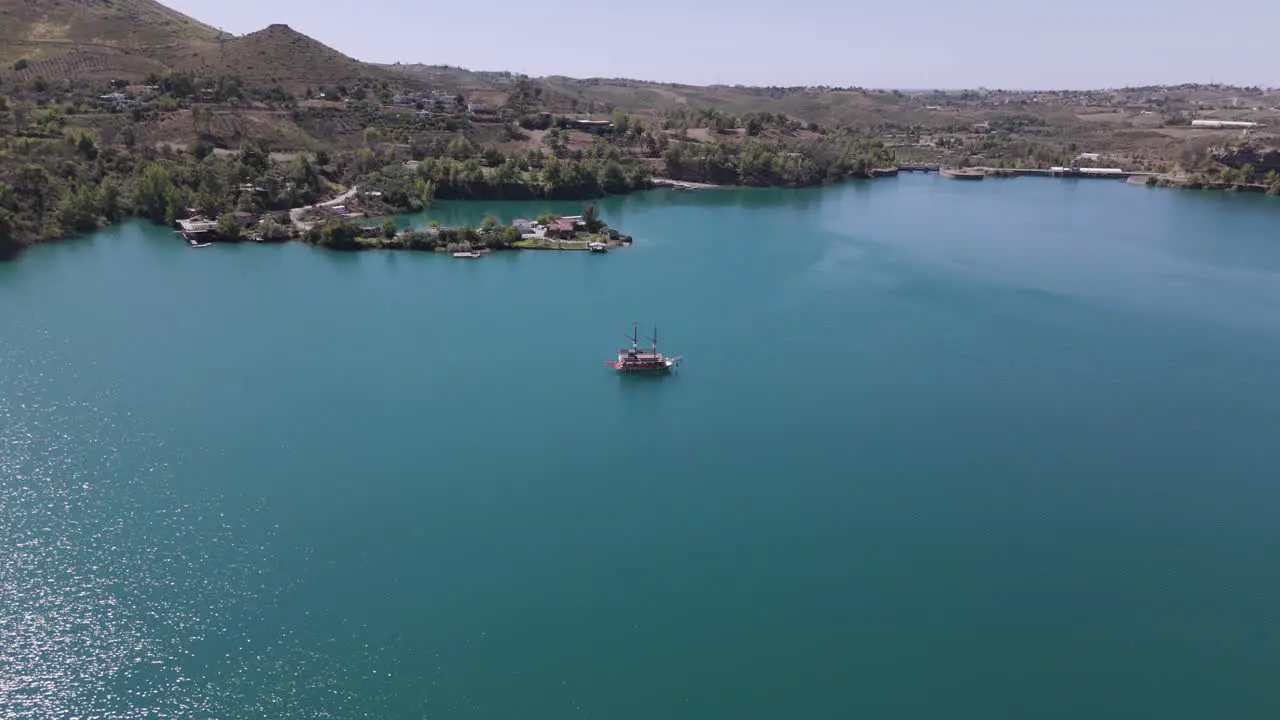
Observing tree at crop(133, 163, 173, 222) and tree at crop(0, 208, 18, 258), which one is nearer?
tree at crop(0, 208, 18, 258)

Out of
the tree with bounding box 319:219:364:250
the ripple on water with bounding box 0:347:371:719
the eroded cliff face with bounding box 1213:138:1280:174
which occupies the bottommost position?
the ripple on water with bounding box 0:347:371:719

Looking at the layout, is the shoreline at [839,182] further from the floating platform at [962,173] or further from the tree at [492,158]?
the tree at [492,158]

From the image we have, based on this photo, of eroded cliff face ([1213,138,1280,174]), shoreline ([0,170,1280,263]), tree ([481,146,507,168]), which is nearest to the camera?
shoreline ([0,170,1280,263])

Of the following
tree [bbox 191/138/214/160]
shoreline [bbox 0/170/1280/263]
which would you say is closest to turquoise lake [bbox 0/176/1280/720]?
shoreline [bbox 0/170/1280/263]

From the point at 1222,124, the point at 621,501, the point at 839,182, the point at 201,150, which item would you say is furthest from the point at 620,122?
the point at 1222,124

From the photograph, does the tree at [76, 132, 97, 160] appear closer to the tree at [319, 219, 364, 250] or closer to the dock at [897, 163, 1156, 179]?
the tree at [319, 219, 364, 250]

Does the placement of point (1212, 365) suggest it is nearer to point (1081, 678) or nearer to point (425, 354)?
point (1081, 678)
